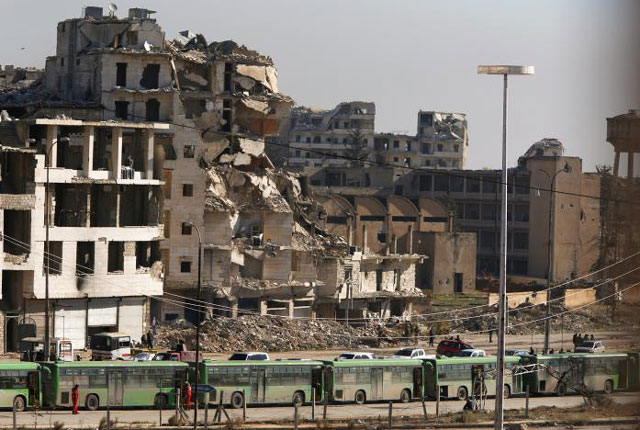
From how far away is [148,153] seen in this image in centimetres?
6681

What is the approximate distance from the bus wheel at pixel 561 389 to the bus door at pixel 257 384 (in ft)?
36.8

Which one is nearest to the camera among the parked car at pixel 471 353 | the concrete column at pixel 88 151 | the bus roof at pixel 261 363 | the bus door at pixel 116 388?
the bus door at pixel 116 388

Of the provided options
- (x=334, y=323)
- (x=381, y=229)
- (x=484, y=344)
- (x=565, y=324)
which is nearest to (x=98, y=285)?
(x=334, y=323)

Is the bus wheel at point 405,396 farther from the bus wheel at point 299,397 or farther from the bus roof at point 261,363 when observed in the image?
the bus wheel at point 299,397

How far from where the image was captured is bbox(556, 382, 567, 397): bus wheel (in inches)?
2277

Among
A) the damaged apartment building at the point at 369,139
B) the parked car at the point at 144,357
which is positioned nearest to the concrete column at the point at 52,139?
the parked car at the point at 144,357

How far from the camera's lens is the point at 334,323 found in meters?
74.0

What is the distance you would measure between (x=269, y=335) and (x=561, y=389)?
1478 cm

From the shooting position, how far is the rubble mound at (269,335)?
66.4m

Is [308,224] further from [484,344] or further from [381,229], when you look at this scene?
[381,229]

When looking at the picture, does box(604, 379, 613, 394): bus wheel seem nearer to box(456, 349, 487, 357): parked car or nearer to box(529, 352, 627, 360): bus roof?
box(529, 352, 627, 360): bus roof

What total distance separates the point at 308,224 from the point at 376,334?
7158 millimetres

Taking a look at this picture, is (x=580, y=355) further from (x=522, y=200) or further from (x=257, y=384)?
(x=522, y=200)

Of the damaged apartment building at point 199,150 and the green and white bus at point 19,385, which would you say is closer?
the green and white bus at point 19,385
